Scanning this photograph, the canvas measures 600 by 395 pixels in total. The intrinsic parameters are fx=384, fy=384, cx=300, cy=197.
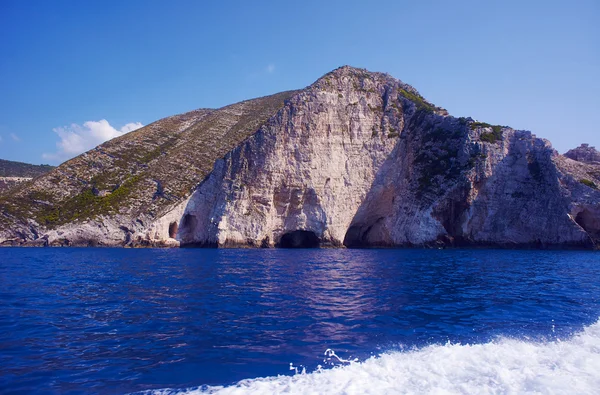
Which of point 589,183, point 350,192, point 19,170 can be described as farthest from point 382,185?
point 19,170

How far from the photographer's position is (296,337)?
8078mm

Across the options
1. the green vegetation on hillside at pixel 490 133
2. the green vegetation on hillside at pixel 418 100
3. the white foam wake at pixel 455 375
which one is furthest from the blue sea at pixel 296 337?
the green vegetation on hillside at pixel 418 100

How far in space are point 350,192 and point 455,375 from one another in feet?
135

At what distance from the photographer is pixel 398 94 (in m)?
54.7

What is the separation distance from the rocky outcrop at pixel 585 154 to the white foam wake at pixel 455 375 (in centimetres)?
5909

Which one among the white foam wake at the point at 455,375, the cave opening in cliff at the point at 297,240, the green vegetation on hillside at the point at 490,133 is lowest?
the white foam wake at the point at 455,375

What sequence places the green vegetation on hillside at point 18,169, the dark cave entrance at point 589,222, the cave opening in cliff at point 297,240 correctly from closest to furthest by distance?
the dark cave entrance at point 589,222 < the cave opening in cliff at point 297,240 < the green vegetation on hillside at point 18,169

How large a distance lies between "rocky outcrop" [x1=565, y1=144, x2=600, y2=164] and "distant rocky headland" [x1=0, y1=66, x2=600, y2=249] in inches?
15.0

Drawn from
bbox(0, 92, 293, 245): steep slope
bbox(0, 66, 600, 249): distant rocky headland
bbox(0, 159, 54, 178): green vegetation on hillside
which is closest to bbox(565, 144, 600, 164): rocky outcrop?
bbox(0, 66, 600, 249): distant rocky headland

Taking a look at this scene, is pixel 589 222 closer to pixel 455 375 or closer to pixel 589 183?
pixel 589 183

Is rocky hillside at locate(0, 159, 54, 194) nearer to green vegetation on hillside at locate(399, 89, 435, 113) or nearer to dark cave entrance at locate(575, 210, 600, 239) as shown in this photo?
green vegetation on hillside at locate(399, 89, 435, 113)

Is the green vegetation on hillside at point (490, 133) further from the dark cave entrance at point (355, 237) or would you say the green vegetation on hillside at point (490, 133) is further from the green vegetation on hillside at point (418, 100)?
the dark cave entrance at point (355, 237)

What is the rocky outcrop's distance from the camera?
2146 inches

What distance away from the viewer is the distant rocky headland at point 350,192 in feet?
143
